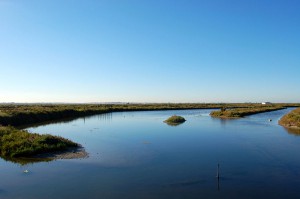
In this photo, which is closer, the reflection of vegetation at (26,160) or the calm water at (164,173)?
the calm water at (164,173)

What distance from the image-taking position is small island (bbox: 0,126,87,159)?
64.6 ft

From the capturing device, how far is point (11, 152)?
19828 mm

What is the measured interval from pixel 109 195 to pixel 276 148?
1568 cm

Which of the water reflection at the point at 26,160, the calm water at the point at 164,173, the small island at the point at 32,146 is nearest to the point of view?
the calm water at the point at 164,173

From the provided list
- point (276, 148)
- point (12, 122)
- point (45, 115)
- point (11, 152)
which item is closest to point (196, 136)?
point (276, 148)

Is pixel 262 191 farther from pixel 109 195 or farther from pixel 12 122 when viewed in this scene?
pixel 12 122

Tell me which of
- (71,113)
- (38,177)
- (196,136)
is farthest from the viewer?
(71,113)

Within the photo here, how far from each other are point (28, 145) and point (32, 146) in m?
0.29

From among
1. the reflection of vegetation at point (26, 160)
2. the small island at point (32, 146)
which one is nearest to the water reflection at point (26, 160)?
the reflection of vegetation at point (26, 160)

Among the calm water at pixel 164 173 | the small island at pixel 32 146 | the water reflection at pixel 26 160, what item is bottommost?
the calm water at pixel 164 173

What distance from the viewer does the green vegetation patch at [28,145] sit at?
64.9ft

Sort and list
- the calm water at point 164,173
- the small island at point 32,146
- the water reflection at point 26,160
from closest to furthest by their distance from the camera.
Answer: the calm water at point 164,173
the water reflection at point 26,160
the small island at point 32,146

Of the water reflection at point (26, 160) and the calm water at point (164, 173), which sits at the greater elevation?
the water reflection at point (26, 160)

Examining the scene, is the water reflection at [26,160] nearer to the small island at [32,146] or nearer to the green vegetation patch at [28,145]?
the small island at [32,146]
